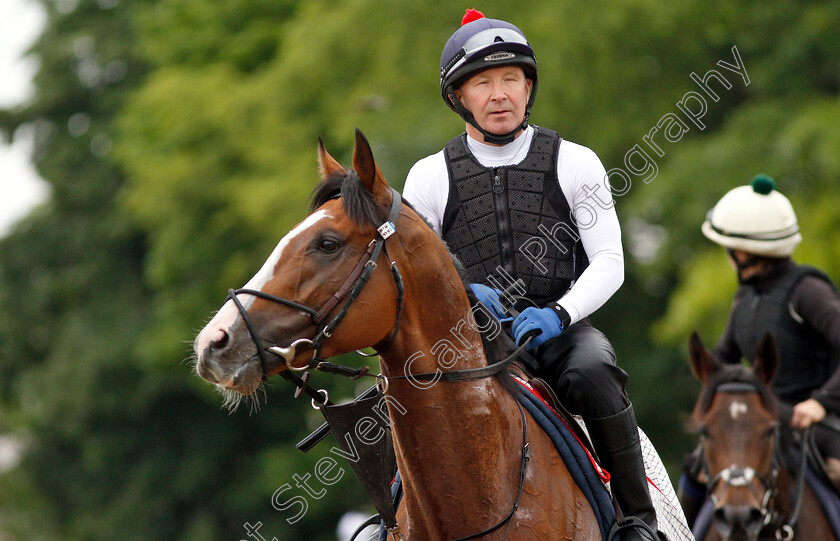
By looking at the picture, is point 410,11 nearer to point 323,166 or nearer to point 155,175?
point 155,175

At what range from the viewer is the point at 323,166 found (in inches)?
158

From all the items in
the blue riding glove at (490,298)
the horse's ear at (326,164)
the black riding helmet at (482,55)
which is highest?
the black riding helmet at (482,55)

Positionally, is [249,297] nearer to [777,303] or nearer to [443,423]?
[443,423]

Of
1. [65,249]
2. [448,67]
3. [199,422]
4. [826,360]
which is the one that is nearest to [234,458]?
[199,422]

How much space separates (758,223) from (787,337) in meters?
0.85

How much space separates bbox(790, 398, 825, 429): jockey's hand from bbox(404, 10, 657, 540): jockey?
3112 mm

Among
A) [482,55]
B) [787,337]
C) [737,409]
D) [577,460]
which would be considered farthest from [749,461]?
[482,55]

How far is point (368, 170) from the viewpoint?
3.81m

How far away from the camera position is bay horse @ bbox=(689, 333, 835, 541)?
6.76m

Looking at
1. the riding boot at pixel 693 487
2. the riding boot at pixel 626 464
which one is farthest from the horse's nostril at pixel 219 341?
the riding boot at pixel 693 487

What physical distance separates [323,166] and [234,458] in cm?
1845

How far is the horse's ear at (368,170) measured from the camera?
375cm

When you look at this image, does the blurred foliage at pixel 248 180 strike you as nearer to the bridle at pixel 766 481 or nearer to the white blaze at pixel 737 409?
the bridle at pixel 766 481

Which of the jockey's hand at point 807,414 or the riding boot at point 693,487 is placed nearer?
the jockey's hand at point 807,414
